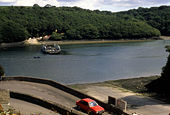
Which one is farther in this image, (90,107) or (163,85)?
(163,85)

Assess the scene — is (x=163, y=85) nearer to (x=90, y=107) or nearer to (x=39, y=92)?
(x=39, y=92)

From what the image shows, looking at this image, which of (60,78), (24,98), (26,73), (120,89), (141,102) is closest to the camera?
(24,98)

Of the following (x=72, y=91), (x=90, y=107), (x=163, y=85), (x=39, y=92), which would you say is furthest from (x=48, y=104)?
(x=163, y=85)

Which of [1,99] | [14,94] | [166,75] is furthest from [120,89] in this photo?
[1,99]

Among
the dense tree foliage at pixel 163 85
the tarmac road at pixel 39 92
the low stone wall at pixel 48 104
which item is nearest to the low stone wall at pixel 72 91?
the tarmac road at pixel 39 92

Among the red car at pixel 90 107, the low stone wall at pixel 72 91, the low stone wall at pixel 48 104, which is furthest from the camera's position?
the low stone wall at pixel 72 91

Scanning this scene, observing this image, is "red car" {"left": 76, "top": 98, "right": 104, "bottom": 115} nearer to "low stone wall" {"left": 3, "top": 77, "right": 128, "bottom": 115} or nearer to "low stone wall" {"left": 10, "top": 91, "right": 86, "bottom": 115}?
"low stone wall" {"left": 3, "top": 77, "right": 128, "bottom": 115}

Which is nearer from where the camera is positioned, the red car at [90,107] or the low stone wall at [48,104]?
the low stone wall at [48,104]

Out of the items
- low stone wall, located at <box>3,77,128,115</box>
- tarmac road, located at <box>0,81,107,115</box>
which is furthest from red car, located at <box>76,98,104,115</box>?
tarmac road, located at <box>0,81,107,115</box>

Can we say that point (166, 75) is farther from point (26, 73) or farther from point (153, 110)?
point (26, 73)

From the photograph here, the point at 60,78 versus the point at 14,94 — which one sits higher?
the point at 14,94

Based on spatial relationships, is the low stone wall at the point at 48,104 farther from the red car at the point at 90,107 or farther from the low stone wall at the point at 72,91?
the low stone wall at the point at 72,91

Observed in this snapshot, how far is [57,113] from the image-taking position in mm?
24016

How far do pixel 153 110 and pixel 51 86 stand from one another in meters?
16.7
